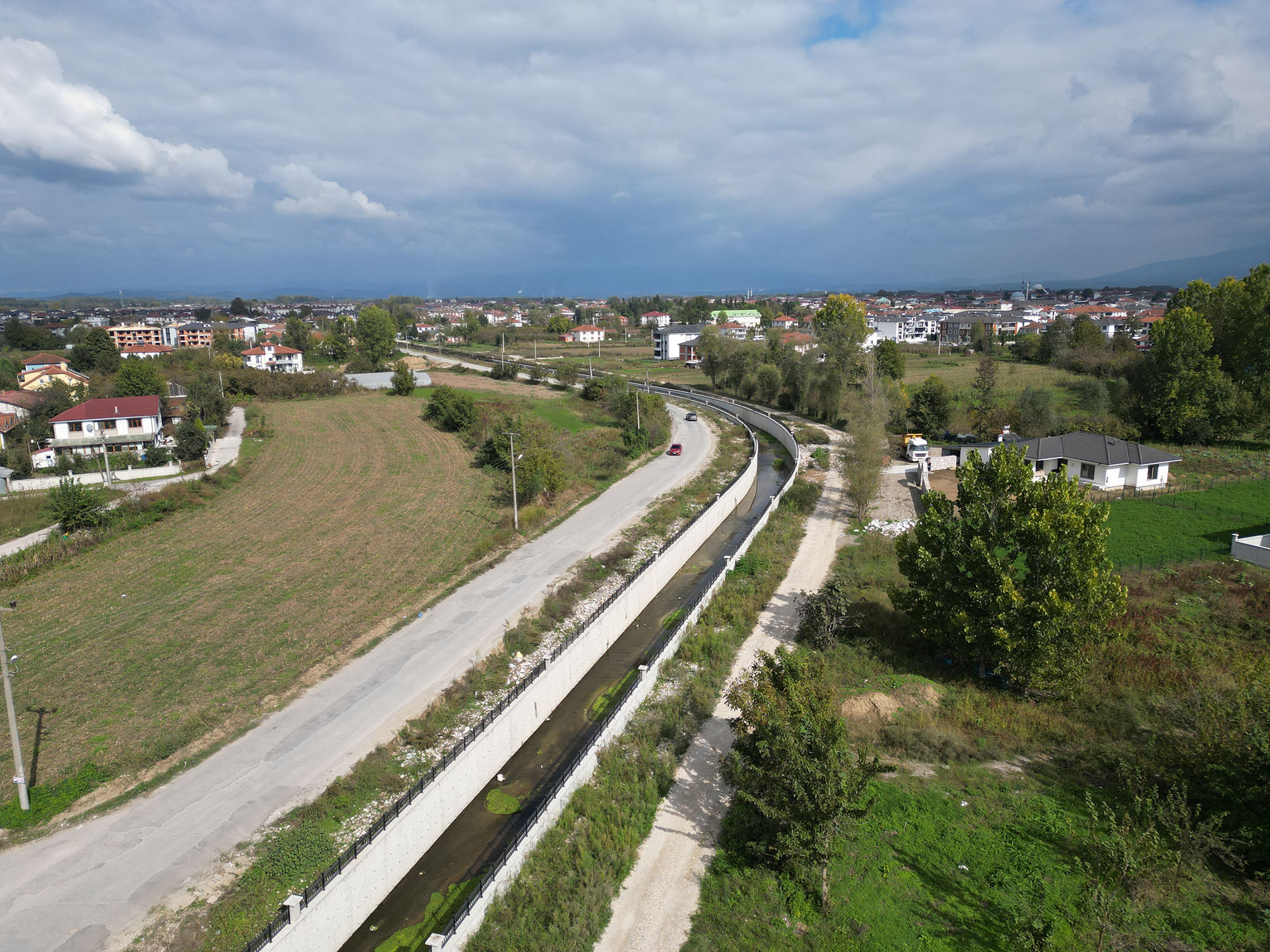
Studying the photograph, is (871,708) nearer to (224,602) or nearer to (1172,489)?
(224,602)

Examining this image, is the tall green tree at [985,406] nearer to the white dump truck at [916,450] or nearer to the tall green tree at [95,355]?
the white dump truck at [916,450]

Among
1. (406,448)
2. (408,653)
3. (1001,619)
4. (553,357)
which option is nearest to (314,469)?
(406,448)

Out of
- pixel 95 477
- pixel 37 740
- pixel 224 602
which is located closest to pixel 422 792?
pixel 37 740

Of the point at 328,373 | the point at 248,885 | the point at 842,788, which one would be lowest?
the point at 248,885

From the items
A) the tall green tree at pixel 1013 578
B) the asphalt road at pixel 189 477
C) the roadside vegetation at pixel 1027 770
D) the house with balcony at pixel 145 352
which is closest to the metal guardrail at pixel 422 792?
the roadside vegetation at pixel 1027 770

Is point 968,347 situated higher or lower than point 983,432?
higher

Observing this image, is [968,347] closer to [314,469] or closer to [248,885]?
[314,469]
